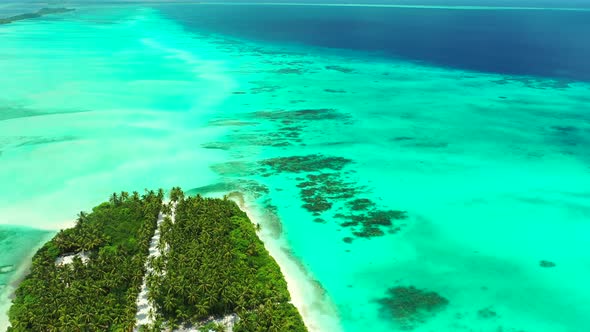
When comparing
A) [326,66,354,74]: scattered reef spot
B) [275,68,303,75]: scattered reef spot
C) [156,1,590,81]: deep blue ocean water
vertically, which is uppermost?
[156,1,590,81]: deep blue ocean water

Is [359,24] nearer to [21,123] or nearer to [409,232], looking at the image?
[21,123]

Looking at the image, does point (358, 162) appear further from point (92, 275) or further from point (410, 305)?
point (92, 275)

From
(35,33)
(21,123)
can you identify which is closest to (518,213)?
(21,123)

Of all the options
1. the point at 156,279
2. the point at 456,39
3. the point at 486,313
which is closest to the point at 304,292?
the point at 156,279

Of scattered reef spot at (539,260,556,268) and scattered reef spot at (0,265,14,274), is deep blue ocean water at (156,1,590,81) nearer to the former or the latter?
scattered reef spot at (539,260,556,268)

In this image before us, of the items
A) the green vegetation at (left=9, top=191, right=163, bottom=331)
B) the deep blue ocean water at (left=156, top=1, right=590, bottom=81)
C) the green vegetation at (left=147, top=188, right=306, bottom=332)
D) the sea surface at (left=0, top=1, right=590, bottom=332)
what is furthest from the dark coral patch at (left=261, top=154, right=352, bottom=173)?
the deep blue ocean water at (left=156, top=1, right=590, bottom=81)


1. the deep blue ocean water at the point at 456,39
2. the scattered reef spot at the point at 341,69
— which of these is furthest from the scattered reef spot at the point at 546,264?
the deep blue ocean water at the point at 456,39

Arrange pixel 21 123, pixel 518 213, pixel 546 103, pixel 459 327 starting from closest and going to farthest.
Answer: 1. pixel 459 327
2. pixel 518 213
3. pixel 21 123
4. pixel 546 103
